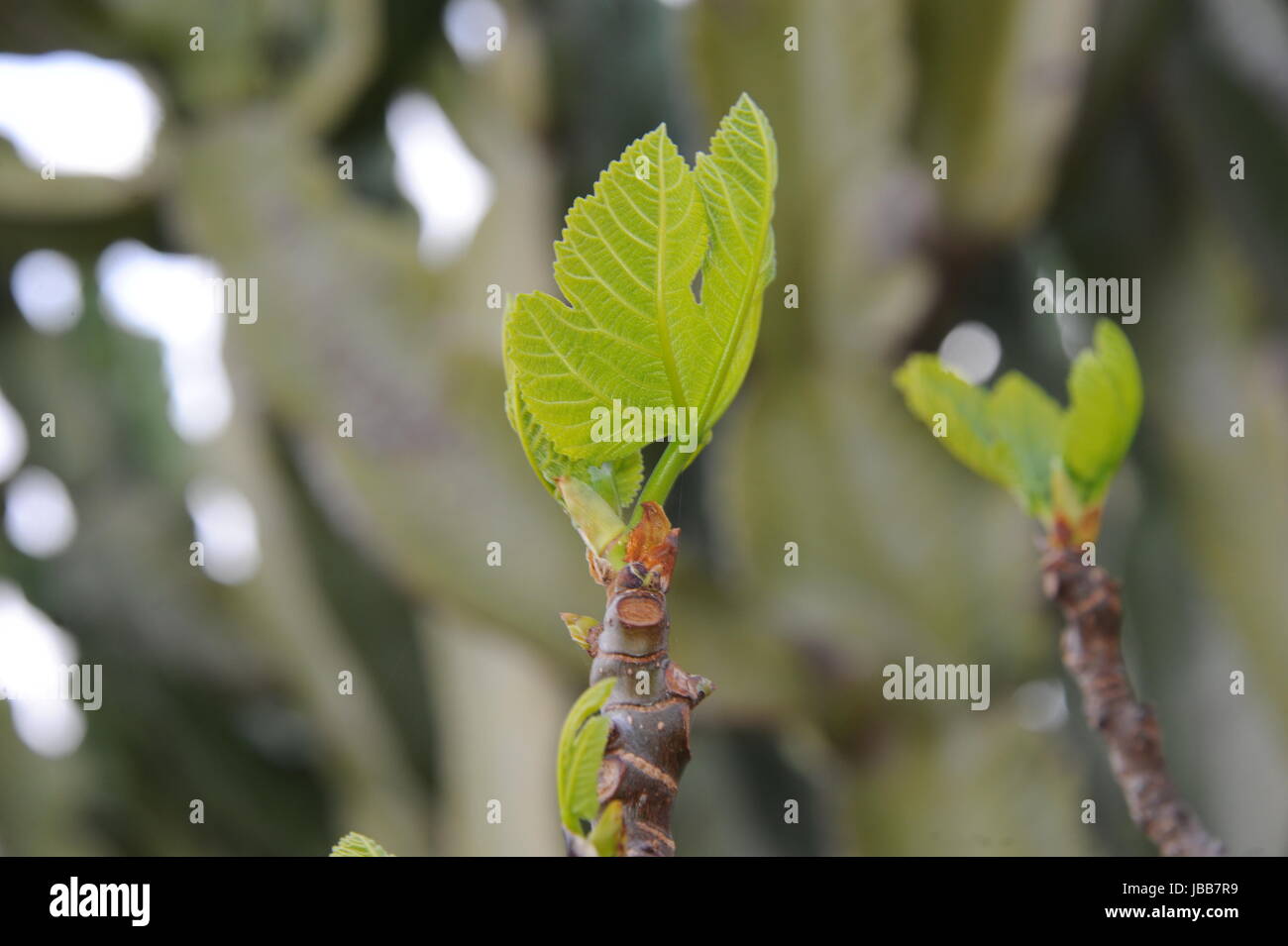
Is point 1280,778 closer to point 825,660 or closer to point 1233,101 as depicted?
point 825,660

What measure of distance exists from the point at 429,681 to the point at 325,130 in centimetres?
82

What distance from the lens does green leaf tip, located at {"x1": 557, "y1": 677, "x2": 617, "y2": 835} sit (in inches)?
6.9

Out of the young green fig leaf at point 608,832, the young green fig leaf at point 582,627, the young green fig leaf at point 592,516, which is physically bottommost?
the young green fig leaf at point 608,832

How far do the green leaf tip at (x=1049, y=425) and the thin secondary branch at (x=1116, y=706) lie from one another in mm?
14

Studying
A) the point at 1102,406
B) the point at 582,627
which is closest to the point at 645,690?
the point at 582,627

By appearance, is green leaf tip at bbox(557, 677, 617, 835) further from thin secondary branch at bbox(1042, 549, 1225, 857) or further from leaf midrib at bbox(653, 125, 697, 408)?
thin secondary branch at bbox(1042, 549, 1225, 857)

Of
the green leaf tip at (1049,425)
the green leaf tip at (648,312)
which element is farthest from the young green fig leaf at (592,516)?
the green leaf tip at (1049,425)

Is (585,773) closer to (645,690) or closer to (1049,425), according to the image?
(645,690)

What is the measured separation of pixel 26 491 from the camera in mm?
1954

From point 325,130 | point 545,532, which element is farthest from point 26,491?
point 545,532

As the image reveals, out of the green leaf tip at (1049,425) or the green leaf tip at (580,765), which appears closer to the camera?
the green leaf tip at (580,765)

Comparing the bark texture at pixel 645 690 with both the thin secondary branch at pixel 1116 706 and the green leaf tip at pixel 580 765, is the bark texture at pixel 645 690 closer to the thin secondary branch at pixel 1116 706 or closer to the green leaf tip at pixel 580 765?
the green leaf tip at pixel 580 765

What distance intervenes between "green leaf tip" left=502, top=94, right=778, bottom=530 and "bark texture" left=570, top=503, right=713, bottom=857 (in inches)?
0.4

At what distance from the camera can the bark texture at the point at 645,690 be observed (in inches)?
7.2
